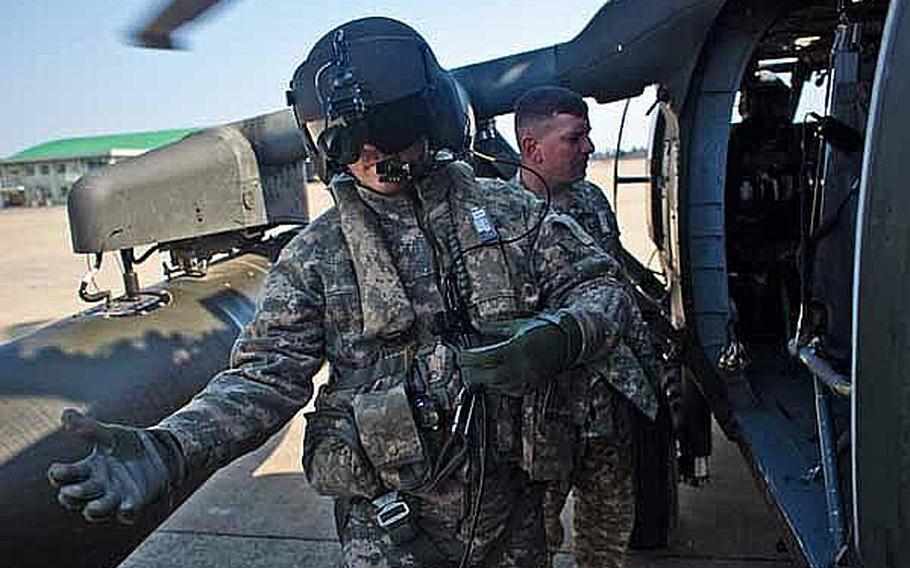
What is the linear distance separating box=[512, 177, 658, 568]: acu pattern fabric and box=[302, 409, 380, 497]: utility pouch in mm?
842

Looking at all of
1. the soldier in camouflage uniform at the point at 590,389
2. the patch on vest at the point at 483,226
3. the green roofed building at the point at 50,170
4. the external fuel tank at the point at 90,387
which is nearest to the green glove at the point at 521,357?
the patch on vest at the point at 483,226

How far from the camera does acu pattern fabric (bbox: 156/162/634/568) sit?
1933mm

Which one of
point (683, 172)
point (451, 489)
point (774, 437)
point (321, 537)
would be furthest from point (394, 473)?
point (321, 537)

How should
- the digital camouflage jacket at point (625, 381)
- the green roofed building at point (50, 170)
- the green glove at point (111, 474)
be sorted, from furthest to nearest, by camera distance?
the green roofed building at point (50, 170)
the digital camouflage jacket at point (625, 381)
the green glove at point (111, 474)

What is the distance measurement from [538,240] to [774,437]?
1.11 m

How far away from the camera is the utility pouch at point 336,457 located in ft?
6.41

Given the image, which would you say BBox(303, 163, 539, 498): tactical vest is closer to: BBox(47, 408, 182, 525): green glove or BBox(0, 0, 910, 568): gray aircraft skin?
BBox(47, 408, 182, 525): green glove

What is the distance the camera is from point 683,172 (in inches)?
120

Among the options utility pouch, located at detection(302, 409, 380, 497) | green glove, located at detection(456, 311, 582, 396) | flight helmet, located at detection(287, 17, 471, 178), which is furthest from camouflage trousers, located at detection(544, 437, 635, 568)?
flight helmet, located at detection(287, 17, 471, 178)

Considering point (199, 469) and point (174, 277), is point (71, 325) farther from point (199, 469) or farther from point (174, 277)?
point (199, 469)

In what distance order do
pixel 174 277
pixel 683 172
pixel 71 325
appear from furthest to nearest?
1. pixel 174 277
2. pixel 71 325
3. pixel 683 172

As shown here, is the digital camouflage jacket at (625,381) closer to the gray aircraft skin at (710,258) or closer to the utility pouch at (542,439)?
the gray aircraft skin at (710,258)

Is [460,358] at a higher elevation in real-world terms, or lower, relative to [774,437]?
higher

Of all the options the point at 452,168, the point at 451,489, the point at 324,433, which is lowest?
the point at 451,489
